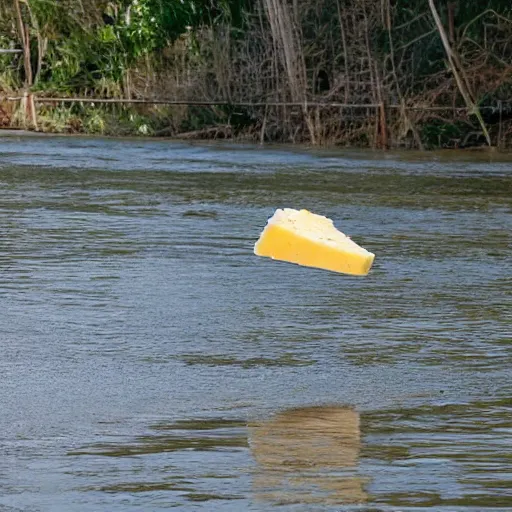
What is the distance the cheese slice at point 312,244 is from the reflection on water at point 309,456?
3.20m

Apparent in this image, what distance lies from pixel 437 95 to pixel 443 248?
10735 mm

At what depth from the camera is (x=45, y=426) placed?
5.50 m

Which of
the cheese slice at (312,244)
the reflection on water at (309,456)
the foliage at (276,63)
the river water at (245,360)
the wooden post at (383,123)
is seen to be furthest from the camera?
the foliage at (276,63)

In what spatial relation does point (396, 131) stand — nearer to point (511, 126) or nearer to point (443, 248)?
point (511, 126)

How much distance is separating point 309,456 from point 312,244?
4.17 meters

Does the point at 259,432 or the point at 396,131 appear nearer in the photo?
the point at 259,432

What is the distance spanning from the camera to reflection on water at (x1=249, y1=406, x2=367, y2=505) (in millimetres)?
4609

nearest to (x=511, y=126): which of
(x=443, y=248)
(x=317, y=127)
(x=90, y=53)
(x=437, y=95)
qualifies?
(x=437, y=95)

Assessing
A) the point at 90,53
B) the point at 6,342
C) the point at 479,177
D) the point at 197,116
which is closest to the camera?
the point at 6,342

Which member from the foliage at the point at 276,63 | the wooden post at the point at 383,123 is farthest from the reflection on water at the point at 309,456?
the wooden post at the point at 383,123

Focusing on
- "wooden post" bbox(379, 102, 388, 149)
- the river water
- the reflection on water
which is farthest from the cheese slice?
"wooden post" bbox(379, 102, 388, 149)

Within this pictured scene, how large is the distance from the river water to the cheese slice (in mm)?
117

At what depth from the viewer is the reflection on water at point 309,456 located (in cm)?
461

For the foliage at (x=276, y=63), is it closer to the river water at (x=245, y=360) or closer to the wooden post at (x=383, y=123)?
the wooden post at (x=383, y=123)
